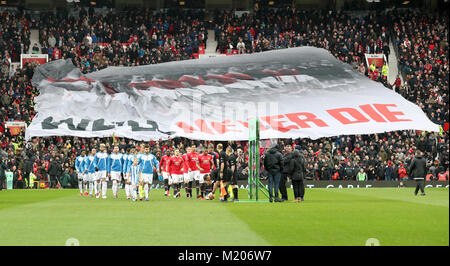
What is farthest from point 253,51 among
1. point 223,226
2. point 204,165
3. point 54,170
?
point 223,226

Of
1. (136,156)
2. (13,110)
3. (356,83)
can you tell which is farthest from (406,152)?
(13,110)

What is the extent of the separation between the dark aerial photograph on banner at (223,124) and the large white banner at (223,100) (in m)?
0.13

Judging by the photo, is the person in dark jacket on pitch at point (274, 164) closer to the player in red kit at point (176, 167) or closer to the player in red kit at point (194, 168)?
the player in red kit at point (194, 168)

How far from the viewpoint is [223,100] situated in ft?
150

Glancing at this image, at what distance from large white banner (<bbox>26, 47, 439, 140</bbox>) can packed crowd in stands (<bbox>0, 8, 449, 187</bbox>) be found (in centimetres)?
253

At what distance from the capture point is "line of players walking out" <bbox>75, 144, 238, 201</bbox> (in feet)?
86.4

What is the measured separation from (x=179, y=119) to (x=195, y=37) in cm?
1887

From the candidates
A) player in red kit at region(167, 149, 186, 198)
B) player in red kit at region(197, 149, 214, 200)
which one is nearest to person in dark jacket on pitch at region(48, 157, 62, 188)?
player in red kit at region(167, 149, 186, 198)

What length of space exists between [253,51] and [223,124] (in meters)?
17.1

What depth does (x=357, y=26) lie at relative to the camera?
61688mm

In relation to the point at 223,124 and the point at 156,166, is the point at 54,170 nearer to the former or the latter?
the point at 223,124

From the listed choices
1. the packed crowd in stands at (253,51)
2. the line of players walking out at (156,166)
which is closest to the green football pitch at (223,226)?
the line of players walking out at (156,166)

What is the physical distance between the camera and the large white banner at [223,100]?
4078 cm

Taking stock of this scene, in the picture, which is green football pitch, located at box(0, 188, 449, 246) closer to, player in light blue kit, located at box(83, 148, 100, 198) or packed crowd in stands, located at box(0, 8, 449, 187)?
player in light blue kit, located at box(83, 148, 100, 198)
